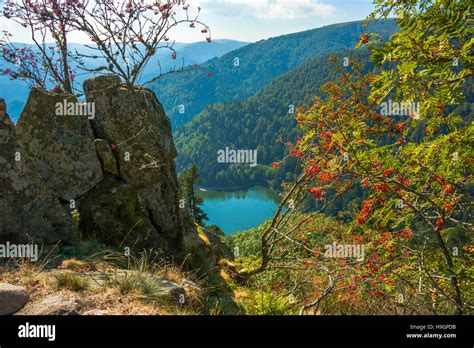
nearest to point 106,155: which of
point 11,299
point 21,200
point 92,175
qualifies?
point 92,175

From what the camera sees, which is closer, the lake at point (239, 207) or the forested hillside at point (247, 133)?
the lake at point (239, 207)

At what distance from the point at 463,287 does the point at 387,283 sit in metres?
1.81

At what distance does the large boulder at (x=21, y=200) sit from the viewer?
689 cm

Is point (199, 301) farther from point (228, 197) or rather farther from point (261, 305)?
point (228, 197)

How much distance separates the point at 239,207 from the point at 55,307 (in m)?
115

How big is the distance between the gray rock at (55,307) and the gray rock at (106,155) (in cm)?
513

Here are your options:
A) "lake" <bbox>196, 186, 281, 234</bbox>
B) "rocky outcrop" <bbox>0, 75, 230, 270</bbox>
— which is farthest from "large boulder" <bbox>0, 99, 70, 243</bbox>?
"lake" <bbox>196, 186, 281, 234</bbox>

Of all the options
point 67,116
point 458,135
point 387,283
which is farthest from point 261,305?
point 67,116

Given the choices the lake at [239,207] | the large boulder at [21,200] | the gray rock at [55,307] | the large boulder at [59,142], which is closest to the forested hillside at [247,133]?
the lake at [239,207]

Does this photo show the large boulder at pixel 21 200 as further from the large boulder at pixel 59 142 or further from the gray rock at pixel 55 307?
the gray rock at pixel 55 307

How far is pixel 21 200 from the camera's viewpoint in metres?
7.07

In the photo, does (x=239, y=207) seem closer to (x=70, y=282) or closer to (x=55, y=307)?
(x=70, y=282)

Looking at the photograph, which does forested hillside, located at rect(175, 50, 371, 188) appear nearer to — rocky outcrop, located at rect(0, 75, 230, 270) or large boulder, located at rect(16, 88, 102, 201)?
rocky outcrop, located at rect(0, 75, 230, 270)

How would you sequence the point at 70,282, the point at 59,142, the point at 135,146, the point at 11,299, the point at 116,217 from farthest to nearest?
the point at 135,146
the point at 116,217
the point at 59,142
the point at 70,282
the point at 11,299
